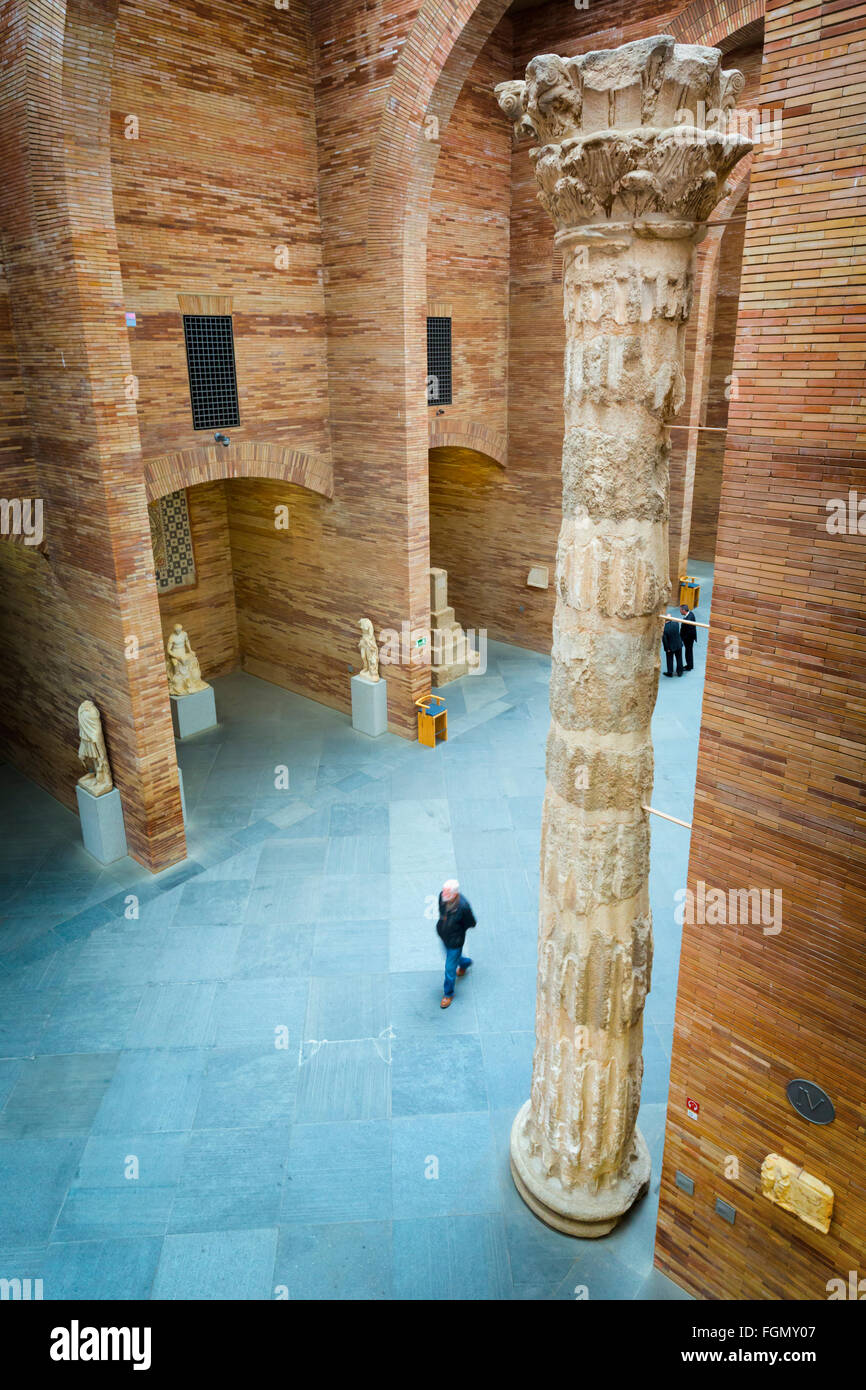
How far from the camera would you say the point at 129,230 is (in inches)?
331

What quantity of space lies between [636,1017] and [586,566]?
2.64 metres

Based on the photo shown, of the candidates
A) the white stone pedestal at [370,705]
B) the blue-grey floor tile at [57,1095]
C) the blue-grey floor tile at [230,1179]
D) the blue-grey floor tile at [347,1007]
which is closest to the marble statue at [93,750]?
the blue-grey floor tile at [57,1095]

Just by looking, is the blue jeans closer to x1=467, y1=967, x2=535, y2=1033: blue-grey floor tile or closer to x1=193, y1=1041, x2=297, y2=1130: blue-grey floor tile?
x1=467, y1=967, x2=535, y2=1033: blue-grey floor tile

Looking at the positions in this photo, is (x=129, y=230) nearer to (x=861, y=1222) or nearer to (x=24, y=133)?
(x=24, y=133)

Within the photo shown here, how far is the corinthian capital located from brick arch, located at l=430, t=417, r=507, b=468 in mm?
8670

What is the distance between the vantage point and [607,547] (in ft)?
13.6

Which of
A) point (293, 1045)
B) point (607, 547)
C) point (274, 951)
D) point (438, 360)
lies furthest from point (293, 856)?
point (438, 360)

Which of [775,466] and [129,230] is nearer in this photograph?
[775,466]

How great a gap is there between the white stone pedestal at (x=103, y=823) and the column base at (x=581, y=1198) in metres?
5.59

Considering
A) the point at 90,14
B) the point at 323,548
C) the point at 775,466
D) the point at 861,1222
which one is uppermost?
the point at 90,14

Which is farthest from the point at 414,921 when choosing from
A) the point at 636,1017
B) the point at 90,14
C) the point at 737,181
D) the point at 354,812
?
the point at 737,181

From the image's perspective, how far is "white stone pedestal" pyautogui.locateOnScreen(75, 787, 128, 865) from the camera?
8.98m

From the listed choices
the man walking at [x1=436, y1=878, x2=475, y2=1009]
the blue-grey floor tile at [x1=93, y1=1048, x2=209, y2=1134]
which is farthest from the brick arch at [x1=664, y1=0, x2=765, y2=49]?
the blue-grey floor tile at [x1=93, y1=1048, x2=209, y2=1134]
